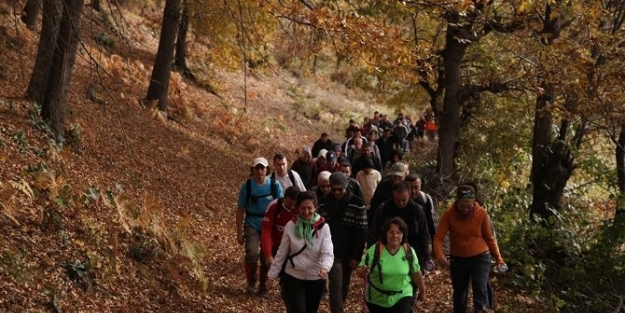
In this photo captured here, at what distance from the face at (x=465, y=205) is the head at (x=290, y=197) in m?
1.78

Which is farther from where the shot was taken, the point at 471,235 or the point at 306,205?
the point at 471,235

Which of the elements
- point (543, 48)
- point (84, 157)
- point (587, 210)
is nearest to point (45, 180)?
point (84, 157)

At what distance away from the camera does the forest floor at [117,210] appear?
7.55m

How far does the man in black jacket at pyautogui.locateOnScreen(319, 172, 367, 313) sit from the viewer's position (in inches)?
324

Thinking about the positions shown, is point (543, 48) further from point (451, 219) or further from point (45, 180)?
point (45, 180)

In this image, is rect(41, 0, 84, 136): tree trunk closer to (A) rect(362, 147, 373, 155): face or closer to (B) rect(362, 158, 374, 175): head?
(B) rect(362, 158, 374, 175): head

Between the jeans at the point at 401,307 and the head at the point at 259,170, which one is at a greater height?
the head at the point at 259,170

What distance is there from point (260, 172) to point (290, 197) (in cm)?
145

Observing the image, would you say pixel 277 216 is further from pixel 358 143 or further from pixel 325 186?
pixel 358 143

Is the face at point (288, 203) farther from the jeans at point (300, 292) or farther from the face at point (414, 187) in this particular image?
the face at point (414, 187)

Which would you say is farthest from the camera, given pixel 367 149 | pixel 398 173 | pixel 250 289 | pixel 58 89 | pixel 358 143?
pixel 358 143

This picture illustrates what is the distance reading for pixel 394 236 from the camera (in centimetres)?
673

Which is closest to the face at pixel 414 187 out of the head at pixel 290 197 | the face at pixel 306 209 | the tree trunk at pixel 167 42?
the head at pixel 290 197

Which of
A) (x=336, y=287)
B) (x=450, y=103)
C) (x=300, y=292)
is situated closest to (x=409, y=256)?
(x=300, y=292)
